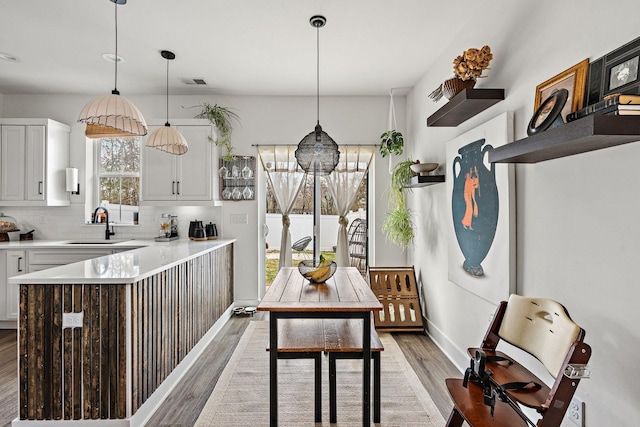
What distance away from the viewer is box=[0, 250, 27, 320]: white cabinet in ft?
12.4

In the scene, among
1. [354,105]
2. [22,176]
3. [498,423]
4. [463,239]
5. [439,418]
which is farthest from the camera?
[354,105]

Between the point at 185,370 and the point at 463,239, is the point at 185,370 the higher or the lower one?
the lower one

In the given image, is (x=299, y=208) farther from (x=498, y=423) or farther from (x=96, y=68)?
(x=498, y=423)

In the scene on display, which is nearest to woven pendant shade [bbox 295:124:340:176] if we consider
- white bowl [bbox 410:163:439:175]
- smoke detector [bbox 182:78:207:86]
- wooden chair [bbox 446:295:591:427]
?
white bowl [bbox 410:163:439:175]

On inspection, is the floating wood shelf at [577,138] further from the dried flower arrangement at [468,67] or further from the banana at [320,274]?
the banana at [320,274]

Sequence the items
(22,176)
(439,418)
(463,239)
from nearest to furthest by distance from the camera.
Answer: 1. (439,418)
2. (463,239)
3. (22,176)

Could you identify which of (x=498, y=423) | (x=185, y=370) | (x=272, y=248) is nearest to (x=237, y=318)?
(x=272, y=248)

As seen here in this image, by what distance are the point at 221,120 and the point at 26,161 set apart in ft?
7.16

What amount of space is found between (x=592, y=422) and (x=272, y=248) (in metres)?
3.66

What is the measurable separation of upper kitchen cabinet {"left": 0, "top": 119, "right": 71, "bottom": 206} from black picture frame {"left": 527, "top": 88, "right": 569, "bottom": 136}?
4706 mm

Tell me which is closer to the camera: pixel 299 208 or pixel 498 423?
pixel 498 423

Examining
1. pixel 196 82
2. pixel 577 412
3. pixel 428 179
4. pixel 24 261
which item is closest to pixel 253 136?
pixel 196 82

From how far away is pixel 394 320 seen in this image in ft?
12.6

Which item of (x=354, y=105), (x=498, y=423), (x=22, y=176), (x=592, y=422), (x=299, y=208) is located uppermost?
(x=354, y=105)
